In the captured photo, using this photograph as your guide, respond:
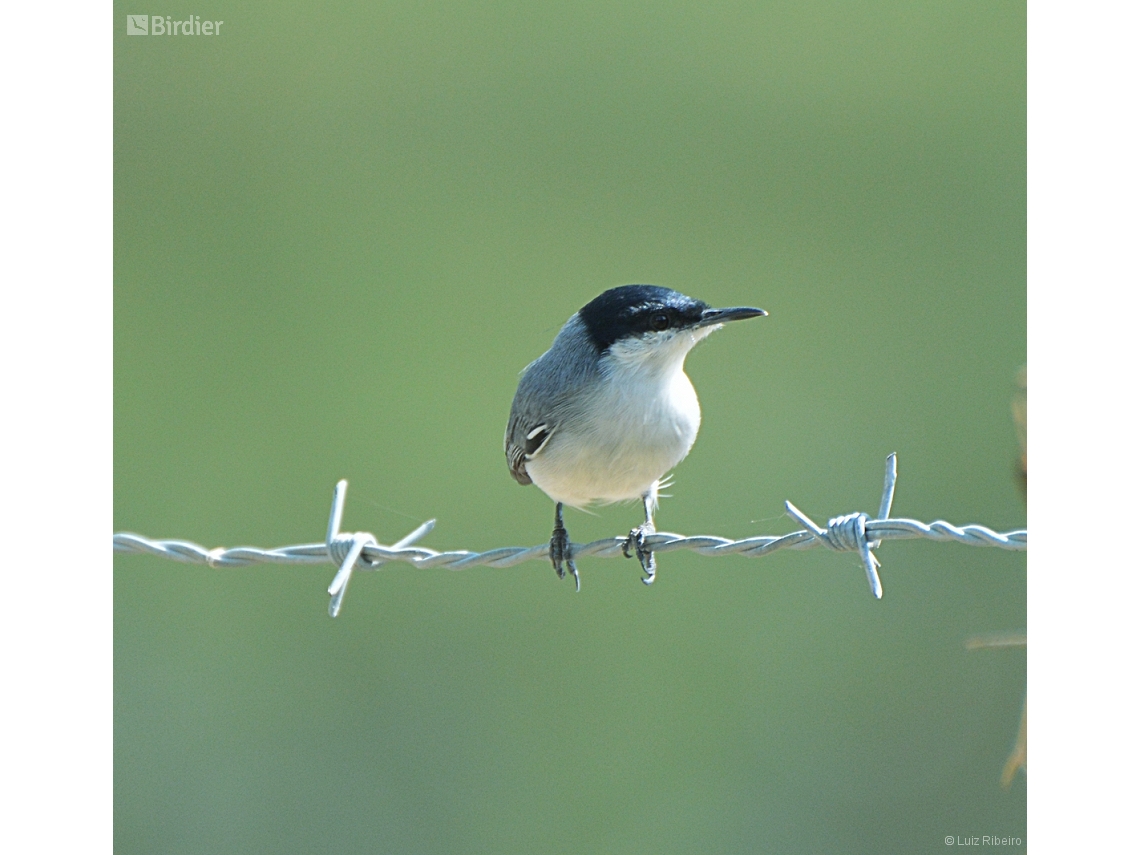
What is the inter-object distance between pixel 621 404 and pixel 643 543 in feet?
1.61

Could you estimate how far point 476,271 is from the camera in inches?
237

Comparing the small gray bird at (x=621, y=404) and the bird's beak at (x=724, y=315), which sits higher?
the bird's beak at (x=724, y=315)

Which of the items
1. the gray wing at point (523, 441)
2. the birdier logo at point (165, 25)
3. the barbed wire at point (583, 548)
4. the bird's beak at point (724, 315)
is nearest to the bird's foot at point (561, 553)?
the gray wing at point (523, 441)

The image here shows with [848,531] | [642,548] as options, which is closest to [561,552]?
[642,548]

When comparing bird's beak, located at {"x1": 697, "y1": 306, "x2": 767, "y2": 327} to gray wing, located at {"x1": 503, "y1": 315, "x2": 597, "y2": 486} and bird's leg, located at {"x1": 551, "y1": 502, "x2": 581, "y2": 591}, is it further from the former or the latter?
bird's leg, located at {"x1": 551, "y1": 502, "x2": 581, "y2": 591}

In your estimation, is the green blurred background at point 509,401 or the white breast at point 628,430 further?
the green blurred background at point 509,401

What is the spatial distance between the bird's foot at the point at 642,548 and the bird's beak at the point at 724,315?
1.98ft

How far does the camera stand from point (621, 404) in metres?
3.00

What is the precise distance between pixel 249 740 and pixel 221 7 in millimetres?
2982

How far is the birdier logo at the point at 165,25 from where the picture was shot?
342 cm

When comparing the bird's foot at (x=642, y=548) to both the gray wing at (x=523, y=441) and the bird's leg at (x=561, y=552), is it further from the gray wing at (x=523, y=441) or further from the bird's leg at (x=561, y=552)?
the gray wing at (x=523, y=441)

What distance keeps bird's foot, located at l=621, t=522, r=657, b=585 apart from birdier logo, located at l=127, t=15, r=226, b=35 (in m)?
2.20

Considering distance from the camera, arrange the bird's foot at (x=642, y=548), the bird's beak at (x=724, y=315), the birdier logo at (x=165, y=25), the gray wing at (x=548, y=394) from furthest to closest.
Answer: the birdier logo at (x=165, y=25)
the gray wing at (x=548, y=394)
the bird's beak at (x=724, y=315)
the bird's foot at (x=642, y=548)

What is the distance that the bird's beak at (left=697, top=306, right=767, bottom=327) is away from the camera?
2910mm
